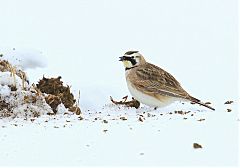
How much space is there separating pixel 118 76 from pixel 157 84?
2138 mm

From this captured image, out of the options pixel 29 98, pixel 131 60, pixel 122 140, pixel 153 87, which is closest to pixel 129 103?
pixel 153 87

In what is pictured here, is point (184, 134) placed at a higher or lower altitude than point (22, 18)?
lower

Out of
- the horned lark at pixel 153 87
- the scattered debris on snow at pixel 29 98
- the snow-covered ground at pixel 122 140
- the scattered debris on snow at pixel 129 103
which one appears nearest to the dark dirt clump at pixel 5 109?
the scattered debris on snow at pixel 29 98

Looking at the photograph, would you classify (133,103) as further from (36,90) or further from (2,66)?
(2,66)

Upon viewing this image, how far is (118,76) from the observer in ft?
30.0

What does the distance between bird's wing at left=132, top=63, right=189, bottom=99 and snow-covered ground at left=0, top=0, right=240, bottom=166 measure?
0.21m

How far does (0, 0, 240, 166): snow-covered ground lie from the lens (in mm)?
4918

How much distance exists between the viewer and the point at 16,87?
22.6 feet

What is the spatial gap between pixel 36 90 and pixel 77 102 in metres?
0.66

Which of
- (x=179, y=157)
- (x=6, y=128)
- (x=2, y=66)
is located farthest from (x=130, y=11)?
(x=179, y=157)

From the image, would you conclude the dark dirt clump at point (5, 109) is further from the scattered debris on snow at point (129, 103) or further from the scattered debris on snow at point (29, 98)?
the scattered debris on snow at point (129, 103)

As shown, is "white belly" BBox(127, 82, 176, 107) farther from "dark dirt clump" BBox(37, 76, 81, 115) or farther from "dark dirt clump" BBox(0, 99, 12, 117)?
"dark dirt clump" BBox(0, 99, 12, 117)

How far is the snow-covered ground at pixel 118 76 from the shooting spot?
492cm

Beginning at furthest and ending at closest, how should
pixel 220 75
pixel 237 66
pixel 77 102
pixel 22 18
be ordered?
pixel 22 18
pixel 237 66
pixel 220 75
pixel 77 102
